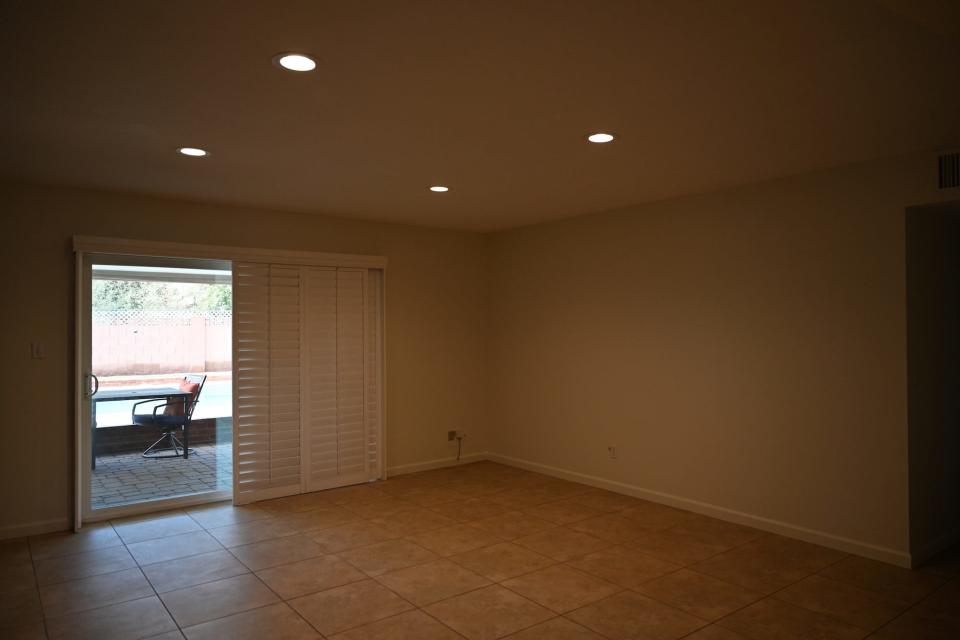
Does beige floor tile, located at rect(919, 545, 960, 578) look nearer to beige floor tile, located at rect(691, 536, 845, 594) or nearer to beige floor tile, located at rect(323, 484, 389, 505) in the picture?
beige floor tile, located at rect(691, 536, 845, 594)

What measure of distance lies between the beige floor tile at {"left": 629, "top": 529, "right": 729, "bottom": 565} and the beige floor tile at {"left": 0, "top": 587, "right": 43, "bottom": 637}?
335cm

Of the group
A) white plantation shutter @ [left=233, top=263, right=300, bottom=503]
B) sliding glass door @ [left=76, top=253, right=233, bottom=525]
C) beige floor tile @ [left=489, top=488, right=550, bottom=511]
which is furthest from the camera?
white plantation shutter @ [left=233, top=263, right=300, bottom=503]

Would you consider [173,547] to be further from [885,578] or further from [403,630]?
[885,578]

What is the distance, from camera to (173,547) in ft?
13.6

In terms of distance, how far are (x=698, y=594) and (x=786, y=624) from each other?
1.50 feet

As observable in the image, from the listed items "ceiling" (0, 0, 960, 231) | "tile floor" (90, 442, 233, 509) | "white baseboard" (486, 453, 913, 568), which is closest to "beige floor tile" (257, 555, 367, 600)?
"tile floor" (90, 442, 233, 509)

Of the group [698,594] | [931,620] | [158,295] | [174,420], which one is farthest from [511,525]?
[158,295]

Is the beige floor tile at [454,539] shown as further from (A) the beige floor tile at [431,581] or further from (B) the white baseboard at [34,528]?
(B) the white baseboard at [34,528]

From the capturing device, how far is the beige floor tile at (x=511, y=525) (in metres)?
4.45

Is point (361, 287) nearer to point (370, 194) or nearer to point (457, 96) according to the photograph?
point (370, 194)

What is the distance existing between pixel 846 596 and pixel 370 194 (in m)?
3.95

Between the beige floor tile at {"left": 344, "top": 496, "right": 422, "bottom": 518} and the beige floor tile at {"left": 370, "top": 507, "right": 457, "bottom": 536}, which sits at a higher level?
the beige floor tile at {"left": 344, "top": 496, "right": 422, "bottom": 518}

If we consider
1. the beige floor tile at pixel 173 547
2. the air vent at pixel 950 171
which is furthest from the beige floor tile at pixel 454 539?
the air vent at pixel 950 171

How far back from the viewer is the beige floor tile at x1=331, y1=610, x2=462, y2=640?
2943 mm
